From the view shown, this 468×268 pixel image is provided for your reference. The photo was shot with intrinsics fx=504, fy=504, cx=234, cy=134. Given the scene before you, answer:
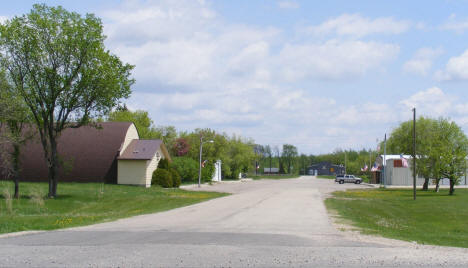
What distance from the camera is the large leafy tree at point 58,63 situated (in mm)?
29406

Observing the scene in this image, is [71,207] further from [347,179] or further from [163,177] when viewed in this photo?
[347,179]

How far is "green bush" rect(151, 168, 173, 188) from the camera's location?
4769 centimetres

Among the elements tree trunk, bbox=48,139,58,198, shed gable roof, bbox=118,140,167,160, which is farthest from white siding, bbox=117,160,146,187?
tree trunk, bbox=48,139,58,198

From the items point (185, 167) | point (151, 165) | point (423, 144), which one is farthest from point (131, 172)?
point (423, 144)

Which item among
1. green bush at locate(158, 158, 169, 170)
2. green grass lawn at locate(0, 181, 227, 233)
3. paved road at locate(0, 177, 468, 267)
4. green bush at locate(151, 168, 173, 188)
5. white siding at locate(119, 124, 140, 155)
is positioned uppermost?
white siding at locate(119, 124, 140, 155)

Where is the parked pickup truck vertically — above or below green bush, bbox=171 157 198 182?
below

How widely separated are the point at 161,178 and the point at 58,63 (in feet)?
65.0

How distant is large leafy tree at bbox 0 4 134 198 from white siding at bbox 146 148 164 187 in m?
15.9

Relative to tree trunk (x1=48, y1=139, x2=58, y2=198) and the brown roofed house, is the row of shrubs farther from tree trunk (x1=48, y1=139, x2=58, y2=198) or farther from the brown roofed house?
tree trunk (x1=48, y1=139, x2=58, y2=198)

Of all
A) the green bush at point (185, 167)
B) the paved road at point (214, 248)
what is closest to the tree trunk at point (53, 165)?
the paved road at point (214, 248)

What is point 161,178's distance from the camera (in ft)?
157

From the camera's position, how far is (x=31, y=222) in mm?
18766

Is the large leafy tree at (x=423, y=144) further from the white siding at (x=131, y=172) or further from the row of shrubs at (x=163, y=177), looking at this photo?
the white siding at (x=131, y=172)

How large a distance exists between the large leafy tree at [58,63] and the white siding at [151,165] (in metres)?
15.9
